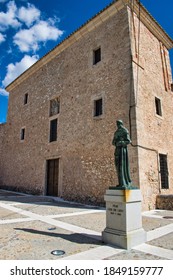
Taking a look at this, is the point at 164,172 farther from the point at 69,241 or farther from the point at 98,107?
the point at 69,241

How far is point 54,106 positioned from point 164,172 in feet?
25.2

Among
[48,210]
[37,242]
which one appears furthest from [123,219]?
[48,210]

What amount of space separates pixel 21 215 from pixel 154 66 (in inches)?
375

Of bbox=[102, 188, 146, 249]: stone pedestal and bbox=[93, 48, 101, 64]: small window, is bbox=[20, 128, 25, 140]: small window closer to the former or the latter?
bbox=[93, 48, 101, 64]: small window

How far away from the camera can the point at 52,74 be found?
13742 millimetres

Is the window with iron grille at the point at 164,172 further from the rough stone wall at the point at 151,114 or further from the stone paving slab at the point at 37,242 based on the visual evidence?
the stone paving slab at the point at 37,242

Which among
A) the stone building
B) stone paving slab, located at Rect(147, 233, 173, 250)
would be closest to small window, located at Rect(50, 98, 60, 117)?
the stone building

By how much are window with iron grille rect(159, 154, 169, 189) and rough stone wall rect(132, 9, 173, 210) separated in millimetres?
235

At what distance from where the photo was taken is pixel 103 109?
960 cm

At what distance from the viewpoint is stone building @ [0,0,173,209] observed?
8.70 meters

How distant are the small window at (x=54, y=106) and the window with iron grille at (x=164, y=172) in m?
6.73

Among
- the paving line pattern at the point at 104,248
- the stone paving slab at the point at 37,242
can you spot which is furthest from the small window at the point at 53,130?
the stone paving slab at the point at 37,242
